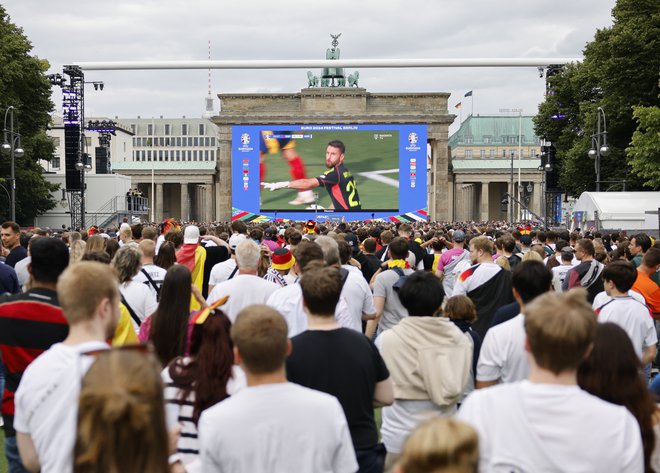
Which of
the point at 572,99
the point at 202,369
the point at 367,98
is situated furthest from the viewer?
the point at 367,98

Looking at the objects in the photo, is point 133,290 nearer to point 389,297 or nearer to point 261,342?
point 389,297

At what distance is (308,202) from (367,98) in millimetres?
15586

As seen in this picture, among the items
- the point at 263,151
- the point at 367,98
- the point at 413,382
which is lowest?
the point at 413,382

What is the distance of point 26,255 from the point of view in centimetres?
1120

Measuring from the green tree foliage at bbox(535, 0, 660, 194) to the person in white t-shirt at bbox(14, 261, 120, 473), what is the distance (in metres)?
35.6

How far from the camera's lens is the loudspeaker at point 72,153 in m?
39.4

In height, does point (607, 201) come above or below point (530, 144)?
below

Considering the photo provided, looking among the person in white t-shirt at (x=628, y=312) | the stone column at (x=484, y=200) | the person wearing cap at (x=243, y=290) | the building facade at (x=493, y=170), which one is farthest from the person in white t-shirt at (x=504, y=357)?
the stone column at (x=484, y=200)

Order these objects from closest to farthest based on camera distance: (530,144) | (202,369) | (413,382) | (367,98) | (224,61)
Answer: (202,369) → (413,382) → (224,61) → (367,98) → (530,144)

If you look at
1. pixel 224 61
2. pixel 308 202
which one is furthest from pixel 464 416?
pixel 308 202

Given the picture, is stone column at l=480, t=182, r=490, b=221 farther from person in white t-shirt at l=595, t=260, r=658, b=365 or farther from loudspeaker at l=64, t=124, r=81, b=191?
person in white t-shirt at l=595, t=260, r=658, b=365

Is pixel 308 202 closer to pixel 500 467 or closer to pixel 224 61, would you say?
pixel 224 61

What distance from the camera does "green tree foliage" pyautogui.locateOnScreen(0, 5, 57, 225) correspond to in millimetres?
44094

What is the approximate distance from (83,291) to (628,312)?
466 centimetres
